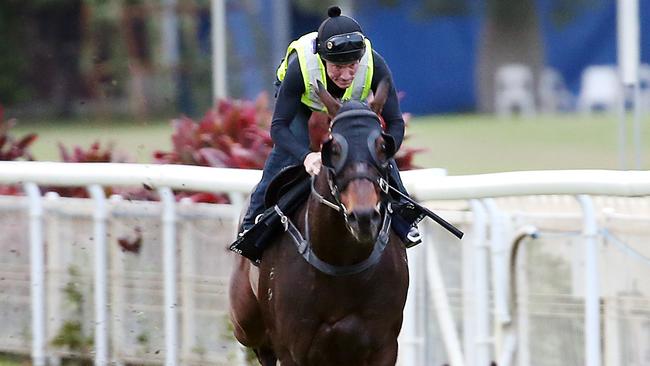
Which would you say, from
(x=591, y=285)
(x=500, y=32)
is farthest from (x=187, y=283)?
(x=500, y=32)

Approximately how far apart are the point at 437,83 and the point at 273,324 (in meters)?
22.3

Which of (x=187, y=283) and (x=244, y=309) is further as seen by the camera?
(x=187, y=283)

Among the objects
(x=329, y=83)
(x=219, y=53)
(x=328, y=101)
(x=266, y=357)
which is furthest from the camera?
(x=219, y=53)

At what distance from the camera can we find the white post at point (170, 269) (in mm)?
7090

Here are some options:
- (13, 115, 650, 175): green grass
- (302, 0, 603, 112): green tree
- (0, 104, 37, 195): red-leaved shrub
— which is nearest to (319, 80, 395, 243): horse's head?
(0, 104, 37, 195): red-leaved shrub

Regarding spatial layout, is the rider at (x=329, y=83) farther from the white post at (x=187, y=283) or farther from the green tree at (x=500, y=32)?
the green tree at (x=500, y=32)

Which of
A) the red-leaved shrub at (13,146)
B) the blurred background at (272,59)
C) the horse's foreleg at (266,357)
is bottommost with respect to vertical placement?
the horse's foreleg at (266,357)

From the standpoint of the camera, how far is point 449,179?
20.4 ft

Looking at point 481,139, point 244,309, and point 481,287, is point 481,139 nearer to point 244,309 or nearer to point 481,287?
point 481,287

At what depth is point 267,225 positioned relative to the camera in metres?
5.64

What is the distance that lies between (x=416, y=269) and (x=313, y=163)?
151 centimetres

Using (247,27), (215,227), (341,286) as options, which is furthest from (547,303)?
(247,27)

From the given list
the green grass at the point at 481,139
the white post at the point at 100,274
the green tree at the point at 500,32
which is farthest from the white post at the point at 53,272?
the green tree at the point at 500,32

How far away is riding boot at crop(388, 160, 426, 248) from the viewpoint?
5543mm
